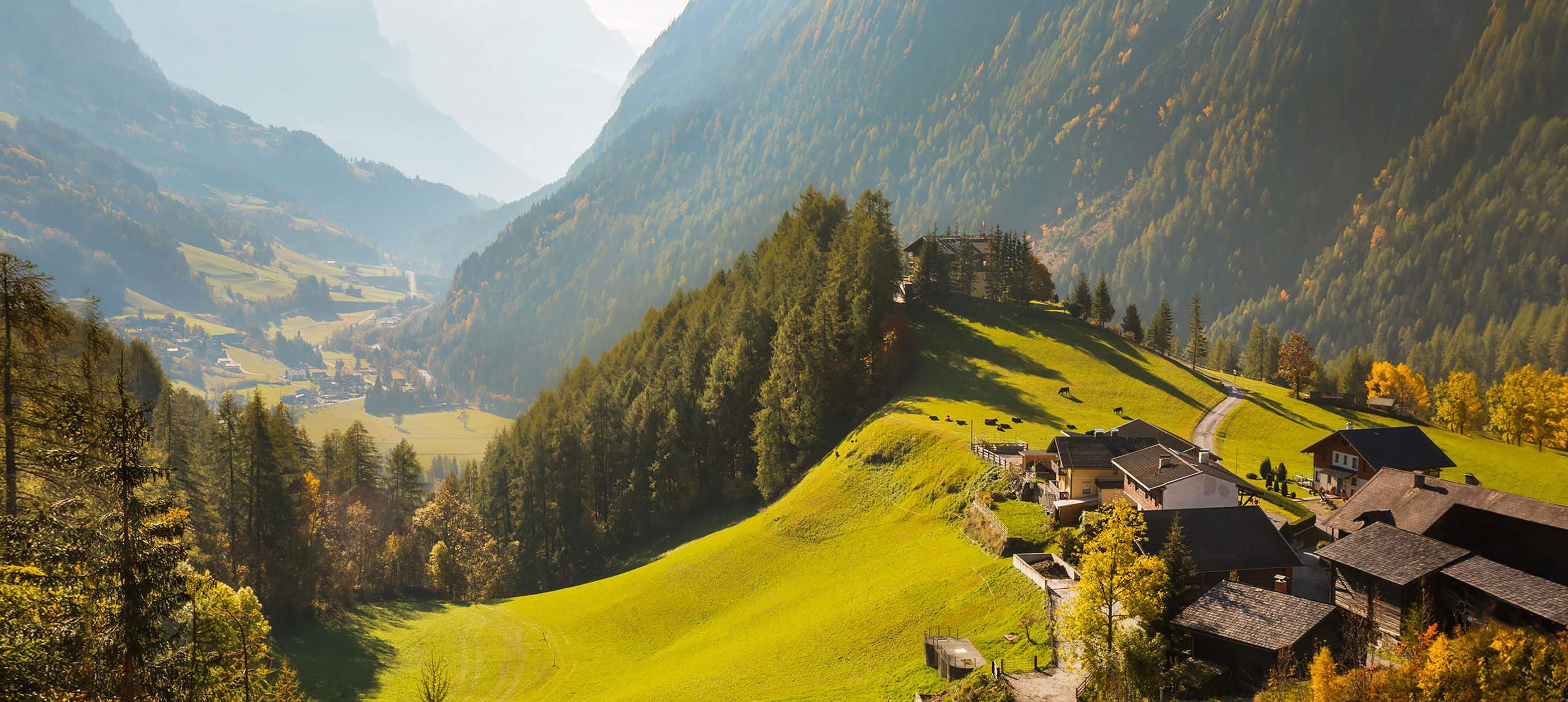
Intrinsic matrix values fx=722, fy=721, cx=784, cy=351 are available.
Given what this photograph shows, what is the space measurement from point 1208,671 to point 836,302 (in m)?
67.1

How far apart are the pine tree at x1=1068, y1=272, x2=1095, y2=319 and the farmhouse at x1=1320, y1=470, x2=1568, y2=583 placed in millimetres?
83430

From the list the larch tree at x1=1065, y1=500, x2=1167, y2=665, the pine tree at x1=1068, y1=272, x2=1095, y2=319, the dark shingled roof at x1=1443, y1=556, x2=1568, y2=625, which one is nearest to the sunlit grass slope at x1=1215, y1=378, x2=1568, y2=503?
the pine tree at x1=1068, y1=272, x2=1095, y2=319

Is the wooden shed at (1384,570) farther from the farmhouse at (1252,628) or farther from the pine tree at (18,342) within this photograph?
the pine tree at (18,342)

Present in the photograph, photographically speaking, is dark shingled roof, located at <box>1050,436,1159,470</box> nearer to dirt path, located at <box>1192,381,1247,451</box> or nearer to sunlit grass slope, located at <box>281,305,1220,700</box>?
sunlit grass slope, located at <box>281,305,1220,700</box>

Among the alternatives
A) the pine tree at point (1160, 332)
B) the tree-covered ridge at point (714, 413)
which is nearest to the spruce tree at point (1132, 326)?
the pine tree at point (1160, 332)

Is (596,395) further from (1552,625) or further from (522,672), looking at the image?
(1552,625)

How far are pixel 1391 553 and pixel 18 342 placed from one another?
2175 inches

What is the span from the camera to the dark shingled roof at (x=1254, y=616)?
3238 centimetres

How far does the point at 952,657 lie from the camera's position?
3703cm

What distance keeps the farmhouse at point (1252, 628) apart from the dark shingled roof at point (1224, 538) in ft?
14.5

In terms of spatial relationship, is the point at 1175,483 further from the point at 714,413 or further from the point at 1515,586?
the point at 714,413

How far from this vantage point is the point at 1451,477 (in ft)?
238

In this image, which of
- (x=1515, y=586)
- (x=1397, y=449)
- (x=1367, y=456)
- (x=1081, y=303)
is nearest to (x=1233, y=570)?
(x=1515, y=586)

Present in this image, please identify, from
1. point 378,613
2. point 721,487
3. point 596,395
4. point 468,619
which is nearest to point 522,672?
point 468,619
